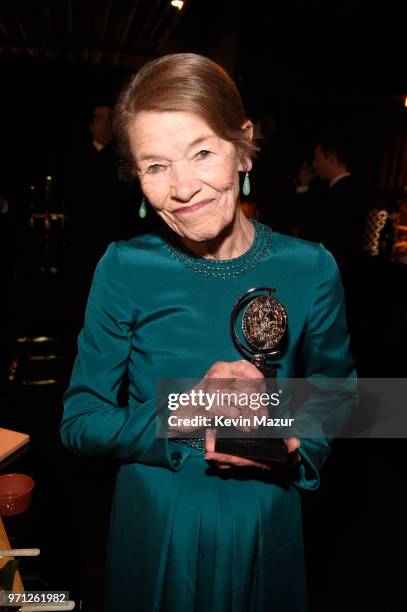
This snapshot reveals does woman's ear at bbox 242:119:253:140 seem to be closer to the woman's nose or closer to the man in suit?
the woman's nose

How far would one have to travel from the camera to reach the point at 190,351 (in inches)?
43.1

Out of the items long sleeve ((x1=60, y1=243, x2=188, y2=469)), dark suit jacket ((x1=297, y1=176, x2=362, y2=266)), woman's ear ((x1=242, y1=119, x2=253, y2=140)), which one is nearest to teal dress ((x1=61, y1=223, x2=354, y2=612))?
long sleeve ((x1=60, y1=243, x2=188, y2=469))

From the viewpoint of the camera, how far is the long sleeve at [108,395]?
1.01 m

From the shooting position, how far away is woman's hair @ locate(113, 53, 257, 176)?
0.94 m

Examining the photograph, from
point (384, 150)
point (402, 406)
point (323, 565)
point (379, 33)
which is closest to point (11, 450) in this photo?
point (323, 565)

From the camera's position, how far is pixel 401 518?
2893mm

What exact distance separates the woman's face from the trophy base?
408 millimetres

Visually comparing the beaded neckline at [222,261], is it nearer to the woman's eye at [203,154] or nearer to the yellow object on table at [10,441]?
the woman's eye at [203,154]

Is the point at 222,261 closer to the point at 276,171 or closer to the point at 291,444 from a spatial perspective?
the point at 291,444

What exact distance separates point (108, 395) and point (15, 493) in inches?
12.1

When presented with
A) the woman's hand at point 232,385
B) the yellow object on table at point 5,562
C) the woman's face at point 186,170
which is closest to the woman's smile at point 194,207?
the woman's face at point 186,170

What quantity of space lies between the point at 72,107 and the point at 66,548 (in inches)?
324

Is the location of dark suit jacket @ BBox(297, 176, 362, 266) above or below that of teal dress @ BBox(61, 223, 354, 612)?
above

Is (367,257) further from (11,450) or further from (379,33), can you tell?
(11,450)
